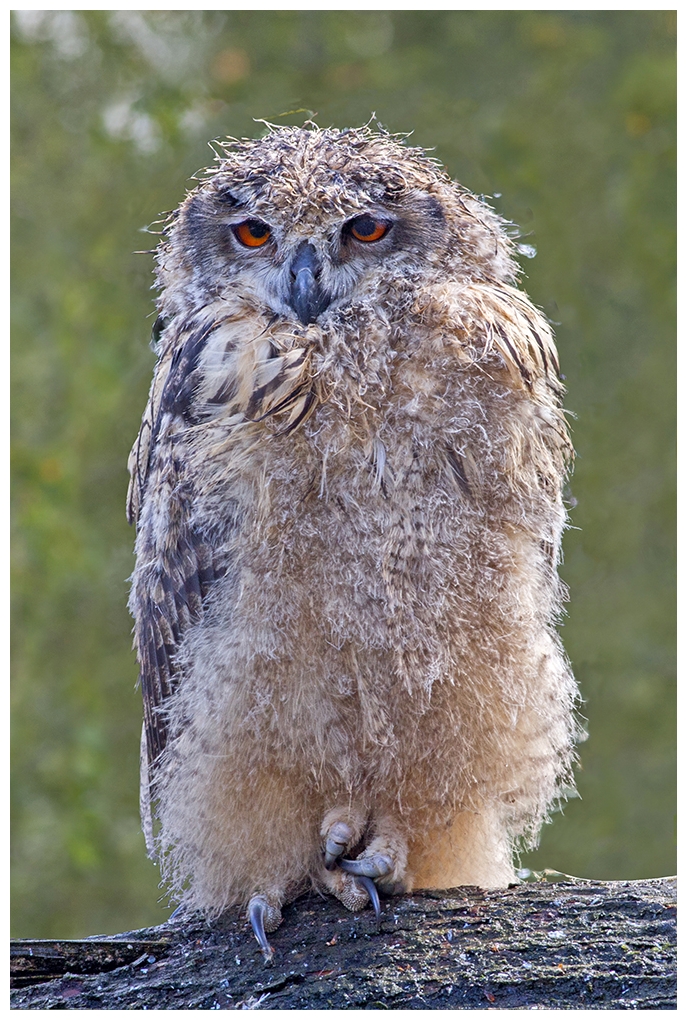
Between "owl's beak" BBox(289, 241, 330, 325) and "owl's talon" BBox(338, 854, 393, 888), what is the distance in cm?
125

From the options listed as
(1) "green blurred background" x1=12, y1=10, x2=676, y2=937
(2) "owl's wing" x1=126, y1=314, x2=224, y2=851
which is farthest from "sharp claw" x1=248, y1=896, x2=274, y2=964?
(1) "green blurred background" x1=12, y1=10, x2=676, y2=937

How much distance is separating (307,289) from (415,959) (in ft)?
4.83

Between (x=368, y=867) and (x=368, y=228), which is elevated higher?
(x=368, y=228)

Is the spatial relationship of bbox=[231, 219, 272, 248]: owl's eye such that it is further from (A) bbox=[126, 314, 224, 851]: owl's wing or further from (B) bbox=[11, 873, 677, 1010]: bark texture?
(B) bbox=[11, 873, 677, 1010]: bark texture

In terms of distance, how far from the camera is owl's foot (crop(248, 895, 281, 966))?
2.31m

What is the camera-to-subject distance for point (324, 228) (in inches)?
95.7

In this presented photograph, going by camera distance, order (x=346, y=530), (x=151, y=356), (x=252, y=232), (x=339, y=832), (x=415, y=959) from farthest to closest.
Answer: (x=151, y=356)
(x=252, y=232)
(x=339, y=832)
(x=346, y=530)
(x=415, y=959)

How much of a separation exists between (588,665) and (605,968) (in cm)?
279

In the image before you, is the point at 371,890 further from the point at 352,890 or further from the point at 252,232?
the point at 252,232

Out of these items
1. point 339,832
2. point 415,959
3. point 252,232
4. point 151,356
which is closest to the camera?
point 415,959

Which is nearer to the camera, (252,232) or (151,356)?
(252,232)

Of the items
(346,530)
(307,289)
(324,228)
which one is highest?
(324,228)

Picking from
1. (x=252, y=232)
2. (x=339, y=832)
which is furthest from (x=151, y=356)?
(x=339, y=832)

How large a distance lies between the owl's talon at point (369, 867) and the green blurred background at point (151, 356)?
2.76 m
